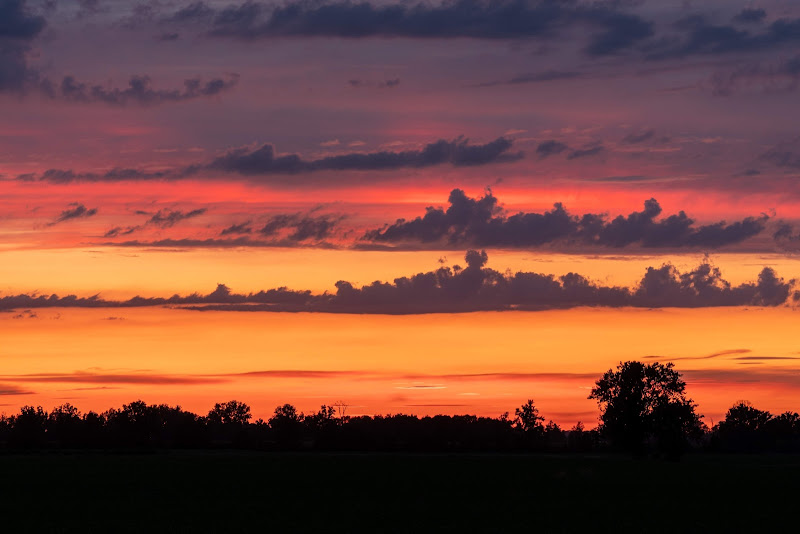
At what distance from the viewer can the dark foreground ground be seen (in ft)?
195

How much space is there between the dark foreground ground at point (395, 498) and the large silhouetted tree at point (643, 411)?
2392 cm

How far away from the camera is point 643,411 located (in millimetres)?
146375

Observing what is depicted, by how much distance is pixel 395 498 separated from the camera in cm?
7731

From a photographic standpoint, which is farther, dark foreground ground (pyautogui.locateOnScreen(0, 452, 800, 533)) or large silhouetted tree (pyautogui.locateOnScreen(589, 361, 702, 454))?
large silhouetted tree (pyautogui.locateOnScreen(589, 361, 702, 454))

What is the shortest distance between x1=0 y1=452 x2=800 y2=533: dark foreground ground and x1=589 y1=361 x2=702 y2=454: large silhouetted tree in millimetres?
23923

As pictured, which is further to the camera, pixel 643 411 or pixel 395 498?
pixel 643 411

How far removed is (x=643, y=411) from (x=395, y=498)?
3034 inches

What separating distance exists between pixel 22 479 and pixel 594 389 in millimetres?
81063

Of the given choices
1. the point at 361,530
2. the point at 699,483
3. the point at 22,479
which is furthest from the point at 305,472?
the point at 361,530

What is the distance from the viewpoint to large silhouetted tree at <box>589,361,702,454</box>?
477ft

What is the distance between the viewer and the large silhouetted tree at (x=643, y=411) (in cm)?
14525

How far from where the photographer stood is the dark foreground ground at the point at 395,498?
59.5m

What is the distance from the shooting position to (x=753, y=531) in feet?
187

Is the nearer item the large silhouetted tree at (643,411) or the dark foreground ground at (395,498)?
the dark foreground ground at (395,498)
